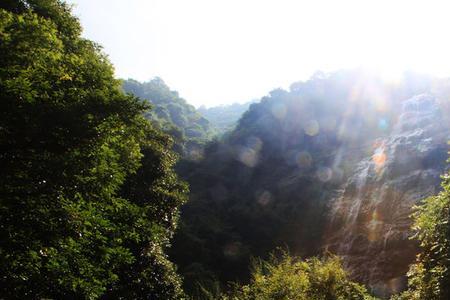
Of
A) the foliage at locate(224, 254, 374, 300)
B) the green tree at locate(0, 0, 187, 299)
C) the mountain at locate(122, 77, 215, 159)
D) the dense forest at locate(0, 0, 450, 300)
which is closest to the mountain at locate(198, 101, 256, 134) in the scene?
the mountain at locate(122, 77, 215, 159)

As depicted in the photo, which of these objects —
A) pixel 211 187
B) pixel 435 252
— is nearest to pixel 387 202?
pixel 211 187

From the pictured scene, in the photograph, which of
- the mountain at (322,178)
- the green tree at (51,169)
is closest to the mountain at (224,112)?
the mountain at (322,178)

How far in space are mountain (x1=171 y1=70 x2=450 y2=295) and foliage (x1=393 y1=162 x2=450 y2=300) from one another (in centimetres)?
2238

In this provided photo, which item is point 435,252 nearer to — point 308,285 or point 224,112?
point 308,285

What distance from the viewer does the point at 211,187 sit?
191 ft

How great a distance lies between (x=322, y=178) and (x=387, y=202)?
13044 millimetres

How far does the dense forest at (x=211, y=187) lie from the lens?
800 cm

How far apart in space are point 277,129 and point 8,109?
62353 millimetres

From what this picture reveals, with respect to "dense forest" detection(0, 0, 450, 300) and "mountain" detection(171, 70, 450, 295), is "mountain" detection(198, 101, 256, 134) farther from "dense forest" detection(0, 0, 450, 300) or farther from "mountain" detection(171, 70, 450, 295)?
"mountain" detection(171, 70, 450, 295)

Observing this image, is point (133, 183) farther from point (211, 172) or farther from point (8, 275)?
point (211, 172)

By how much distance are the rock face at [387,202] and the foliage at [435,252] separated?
2249cm

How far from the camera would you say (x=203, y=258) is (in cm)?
4066

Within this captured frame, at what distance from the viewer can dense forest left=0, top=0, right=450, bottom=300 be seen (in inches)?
315

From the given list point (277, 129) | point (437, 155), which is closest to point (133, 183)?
point (437, 155)
